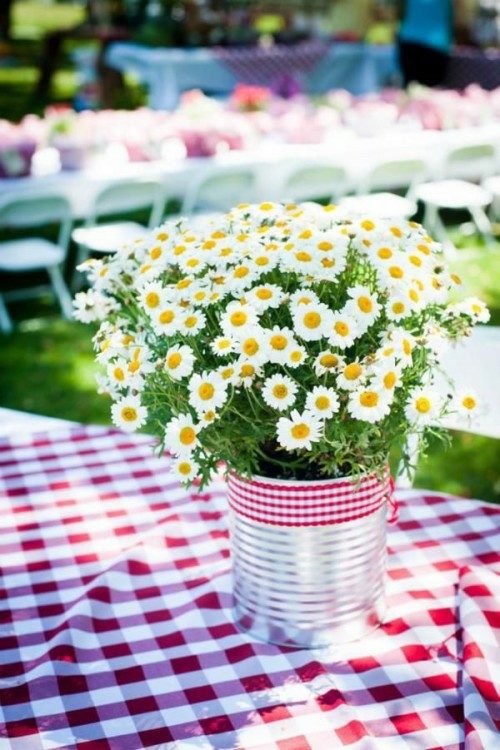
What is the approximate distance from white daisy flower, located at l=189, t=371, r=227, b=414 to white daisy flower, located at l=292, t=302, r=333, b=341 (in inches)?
5.0

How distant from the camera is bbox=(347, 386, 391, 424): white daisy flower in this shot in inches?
52.4

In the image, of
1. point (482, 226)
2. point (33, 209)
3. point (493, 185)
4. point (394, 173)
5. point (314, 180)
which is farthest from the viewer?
point (482, 226)

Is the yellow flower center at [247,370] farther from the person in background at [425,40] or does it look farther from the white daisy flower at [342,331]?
the person in background at [425,40]

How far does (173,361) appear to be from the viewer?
1.39 m

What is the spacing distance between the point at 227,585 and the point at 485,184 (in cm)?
567

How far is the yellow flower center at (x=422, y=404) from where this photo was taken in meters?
1.39

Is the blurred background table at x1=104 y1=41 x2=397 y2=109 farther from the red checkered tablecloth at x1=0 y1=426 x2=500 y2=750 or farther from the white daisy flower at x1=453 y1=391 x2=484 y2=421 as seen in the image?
the white daisy flower at x1=453 y1=391 x2=484 y2=421

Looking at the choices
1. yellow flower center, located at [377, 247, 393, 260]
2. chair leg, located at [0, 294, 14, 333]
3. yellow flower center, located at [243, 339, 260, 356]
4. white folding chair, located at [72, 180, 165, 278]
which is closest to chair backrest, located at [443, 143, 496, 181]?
white folding chair, located at [72, 180, 165, 278]

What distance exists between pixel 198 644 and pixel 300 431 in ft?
1.56

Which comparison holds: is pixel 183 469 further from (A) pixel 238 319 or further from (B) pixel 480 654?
(B) pixel 480 654

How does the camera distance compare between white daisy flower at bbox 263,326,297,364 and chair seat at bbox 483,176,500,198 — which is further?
chair seat at bbox 483,176,500,198

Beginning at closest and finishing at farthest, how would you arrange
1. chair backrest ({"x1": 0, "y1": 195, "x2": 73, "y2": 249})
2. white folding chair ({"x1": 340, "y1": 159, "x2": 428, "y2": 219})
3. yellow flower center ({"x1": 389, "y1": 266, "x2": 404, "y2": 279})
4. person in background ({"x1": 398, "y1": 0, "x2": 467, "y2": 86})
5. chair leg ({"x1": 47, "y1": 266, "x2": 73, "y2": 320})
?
yellow flower center ({"x1": 389, "y1": 266, "x2": 404, "y2": 279}) < chair backrest ({"x1": 0, "y1": 195, "x2": 73, "y2": 249}) < chair leg ({"x1": 47, "y1": 266, "x2": 73, "y2": 320}) < white folding chair ({"x1": 340, "y1": 159, "x2": 428, "y2": 219}) < person in background ({"x1": 398, "y1": 0, "x2": 467, "y2": 86})

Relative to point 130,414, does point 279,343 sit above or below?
above

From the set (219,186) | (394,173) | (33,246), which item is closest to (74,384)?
(33,246)
